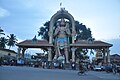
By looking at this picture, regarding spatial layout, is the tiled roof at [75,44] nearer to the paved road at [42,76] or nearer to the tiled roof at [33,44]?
the tiled roof at [33,44]

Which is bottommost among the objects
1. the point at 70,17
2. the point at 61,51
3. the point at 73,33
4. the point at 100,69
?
the point at 100,69

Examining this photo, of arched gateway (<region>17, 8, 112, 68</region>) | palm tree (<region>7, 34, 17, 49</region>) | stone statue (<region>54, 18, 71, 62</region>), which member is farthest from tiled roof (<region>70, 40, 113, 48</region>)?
palm tree (<region>7, 34, 17, 49</region>)

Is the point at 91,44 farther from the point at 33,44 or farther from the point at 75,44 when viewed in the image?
the point at 33,44

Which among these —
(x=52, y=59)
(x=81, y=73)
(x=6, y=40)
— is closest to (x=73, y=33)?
(x=52, y=59)

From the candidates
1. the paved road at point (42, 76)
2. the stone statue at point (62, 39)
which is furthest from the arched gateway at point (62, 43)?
the paved road at point (42, 76)

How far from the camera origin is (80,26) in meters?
60.6

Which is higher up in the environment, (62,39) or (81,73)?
(62,39)

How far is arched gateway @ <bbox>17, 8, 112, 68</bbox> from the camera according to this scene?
47.0 meters

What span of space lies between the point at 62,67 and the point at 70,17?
38.9ft

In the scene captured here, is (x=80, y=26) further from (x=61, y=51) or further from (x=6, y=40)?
(x=6, y=40)

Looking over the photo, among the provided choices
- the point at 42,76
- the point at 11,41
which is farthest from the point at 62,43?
the point at 11,41

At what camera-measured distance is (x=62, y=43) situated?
48031 mm

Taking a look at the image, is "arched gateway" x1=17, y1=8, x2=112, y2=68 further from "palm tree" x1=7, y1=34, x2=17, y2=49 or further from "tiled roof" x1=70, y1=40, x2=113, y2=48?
"palm tree" x1=7, y1=34, x2=17, y2=49

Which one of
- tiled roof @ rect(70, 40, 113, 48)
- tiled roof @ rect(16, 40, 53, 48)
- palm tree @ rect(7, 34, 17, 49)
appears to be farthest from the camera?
palm tree @ rect(7, 34, 17, 49)
